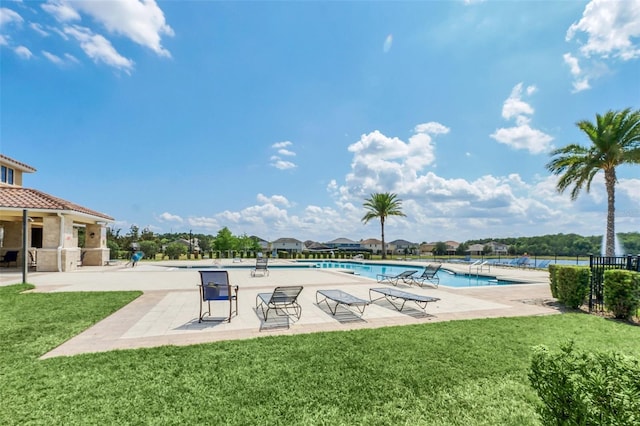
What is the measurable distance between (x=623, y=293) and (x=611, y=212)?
6.15 meters

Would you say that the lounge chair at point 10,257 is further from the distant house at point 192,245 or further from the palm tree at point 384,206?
the palm tree at point 384,206

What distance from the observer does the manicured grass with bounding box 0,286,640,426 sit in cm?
289

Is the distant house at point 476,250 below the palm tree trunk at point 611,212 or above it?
below

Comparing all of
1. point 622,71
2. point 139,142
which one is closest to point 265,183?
point 139,142

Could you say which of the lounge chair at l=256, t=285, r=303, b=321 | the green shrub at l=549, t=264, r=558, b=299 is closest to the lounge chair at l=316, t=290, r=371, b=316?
the lounge chair at l=256, t=285, r=303, b=321

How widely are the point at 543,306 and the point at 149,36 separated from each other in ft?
52.3

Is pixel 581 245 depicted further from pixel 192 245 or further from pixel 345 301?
pixel 192 245

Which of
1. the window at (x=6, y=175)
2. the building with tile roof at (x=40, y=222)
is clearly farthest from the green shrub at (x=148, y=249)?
the window at (x=6, y=175)

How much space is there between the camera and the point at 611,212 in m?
11.2

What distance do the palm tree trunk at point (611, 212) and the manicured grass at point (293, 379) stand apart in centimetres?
751

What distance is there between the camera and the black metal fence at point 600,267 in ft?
25.2

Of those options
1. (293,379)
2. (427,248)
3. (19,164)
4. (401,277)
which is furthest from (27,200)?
(427,248)

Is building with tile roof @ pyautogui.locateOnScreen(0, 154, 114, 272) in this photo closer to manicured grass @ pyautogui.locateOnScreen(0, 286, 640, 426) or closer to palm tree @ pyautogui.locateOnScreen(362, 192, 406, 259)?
manicured grass @ pyautogui.locateOnScreen(0, 286, 640, 426)

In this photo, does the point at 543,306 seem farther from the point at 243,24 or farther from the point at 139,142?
the point at 139,142
